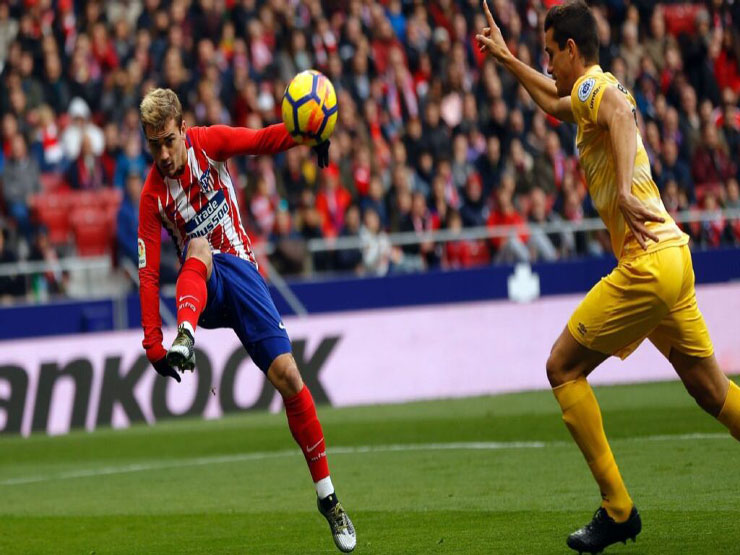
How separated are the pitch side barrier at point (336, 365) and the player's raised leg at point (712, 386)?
9.39m

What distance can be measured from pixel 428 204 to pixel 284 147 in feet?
40.0

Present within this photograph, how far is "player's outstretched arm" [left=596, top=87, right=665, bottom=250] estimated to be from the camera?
645 cm

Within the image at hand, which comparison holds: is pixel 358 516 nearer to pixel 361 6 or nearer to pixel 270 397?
pixel 270 397

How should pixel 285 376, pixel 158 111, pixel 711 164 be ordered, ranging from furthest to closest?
1. pixel 711 164
2. pixel 285 376
3. pixel 158 111

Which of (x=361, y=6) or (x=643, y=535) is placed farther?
(x=361, y=6)

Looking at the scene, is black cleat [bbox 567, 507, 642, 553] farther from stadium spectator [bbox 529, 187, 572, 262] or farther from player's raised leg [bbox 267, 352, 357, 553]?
stadium spectator [bbox 529, 187, 572, 262]

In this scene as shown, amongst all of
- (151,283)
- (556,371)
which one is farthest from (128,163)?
(556,371)

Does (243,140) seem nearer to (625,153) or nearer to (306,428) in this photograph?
(306,428)

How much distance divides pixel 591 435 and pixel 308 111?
7.43 ft

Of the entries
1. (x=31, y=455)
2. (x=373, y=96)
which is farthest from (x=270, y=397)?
(x=373, y=96)

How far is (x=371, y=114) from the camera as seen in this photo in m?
20.5

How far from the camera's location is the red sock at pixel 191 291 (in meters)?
7.57

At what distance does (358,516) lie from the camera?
8891 mm

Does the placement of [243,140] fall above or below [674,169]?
above
